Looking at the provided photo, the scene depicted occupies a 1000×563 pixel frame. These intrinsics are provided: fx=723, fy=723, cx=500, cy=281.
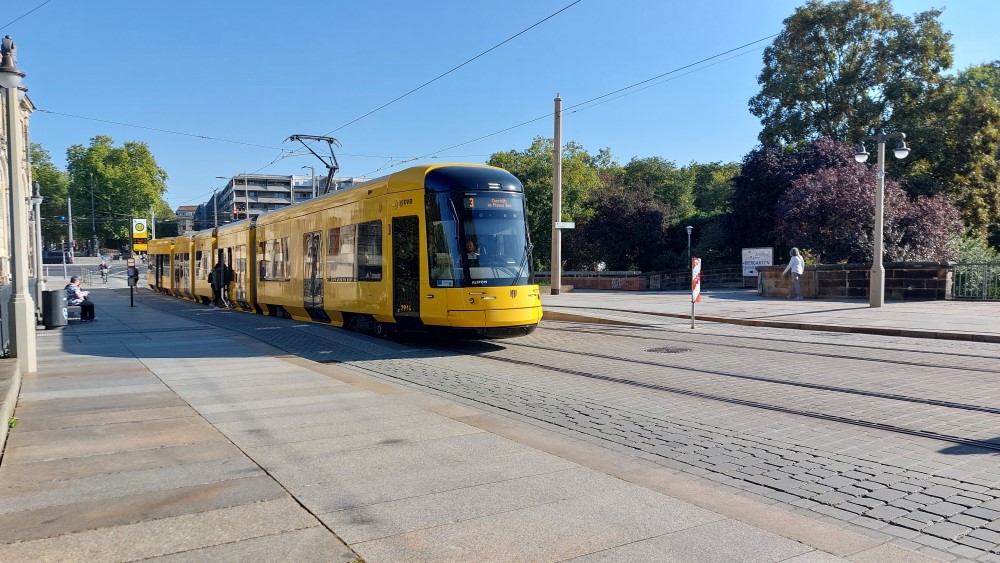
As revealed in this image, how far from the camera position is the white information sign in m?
32.6

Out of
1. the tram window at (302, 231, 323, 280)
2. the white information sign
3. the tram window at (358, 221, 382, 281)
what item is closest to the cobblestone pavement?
the tram window at (358, 221, 382, 281)

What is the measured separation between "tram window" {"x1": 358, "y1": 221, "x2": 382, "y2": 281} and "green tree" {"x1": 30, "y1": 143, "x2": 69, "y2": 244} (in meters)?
105

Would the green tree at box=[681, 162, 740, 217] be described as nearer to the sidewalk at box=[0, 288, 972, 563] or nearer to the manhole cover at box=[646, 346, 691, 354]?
the manhole cover at box=[646, 346, 691, 354]

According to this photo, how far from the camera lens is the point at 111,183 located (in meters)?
98.8

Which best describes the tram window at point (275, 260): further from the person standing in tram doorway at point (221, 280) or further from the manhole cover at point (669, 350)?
the manhole cover at point (669, 350)

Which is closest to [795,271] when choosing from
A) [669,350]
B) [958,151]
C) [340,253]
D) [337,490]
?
[669,350]

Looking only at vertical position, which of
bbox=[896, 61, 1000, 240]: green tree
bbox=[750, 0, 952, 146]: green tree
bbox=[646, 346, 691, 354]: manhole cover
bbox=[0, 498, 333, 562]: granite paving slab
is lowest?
bbox=[646, 346, 691, 354]: manhole cover

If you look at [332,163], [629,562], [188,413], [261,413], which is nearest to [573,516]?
[629,562]

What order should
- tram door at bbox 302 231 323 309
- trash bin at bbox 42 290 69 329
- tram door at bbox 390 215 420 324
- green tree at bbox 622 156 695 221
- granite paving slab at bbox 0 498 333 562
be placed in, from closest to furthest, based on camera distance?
granite paving slab at bbox 0 498 333 562
tram door at bbox 390 215 420 324
tram door at bbox 302 231 323 309
trash bin at bbox 42 290 69 329
green tree at bbox 622 156 695 221

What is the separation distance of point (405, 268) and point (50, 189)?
112636 millimetres

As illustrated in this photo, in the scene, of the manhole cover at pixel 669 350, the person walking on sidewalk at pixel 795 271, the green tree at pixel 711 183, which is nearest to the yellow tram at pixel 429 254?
the manhole cover at pixel 669 350

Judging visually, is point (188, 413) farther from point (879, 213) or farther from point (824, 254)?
point (824, 254)

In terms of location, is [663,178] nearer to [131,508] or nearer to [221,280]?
[221,280]

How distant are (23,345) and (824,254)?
27.4 meters
